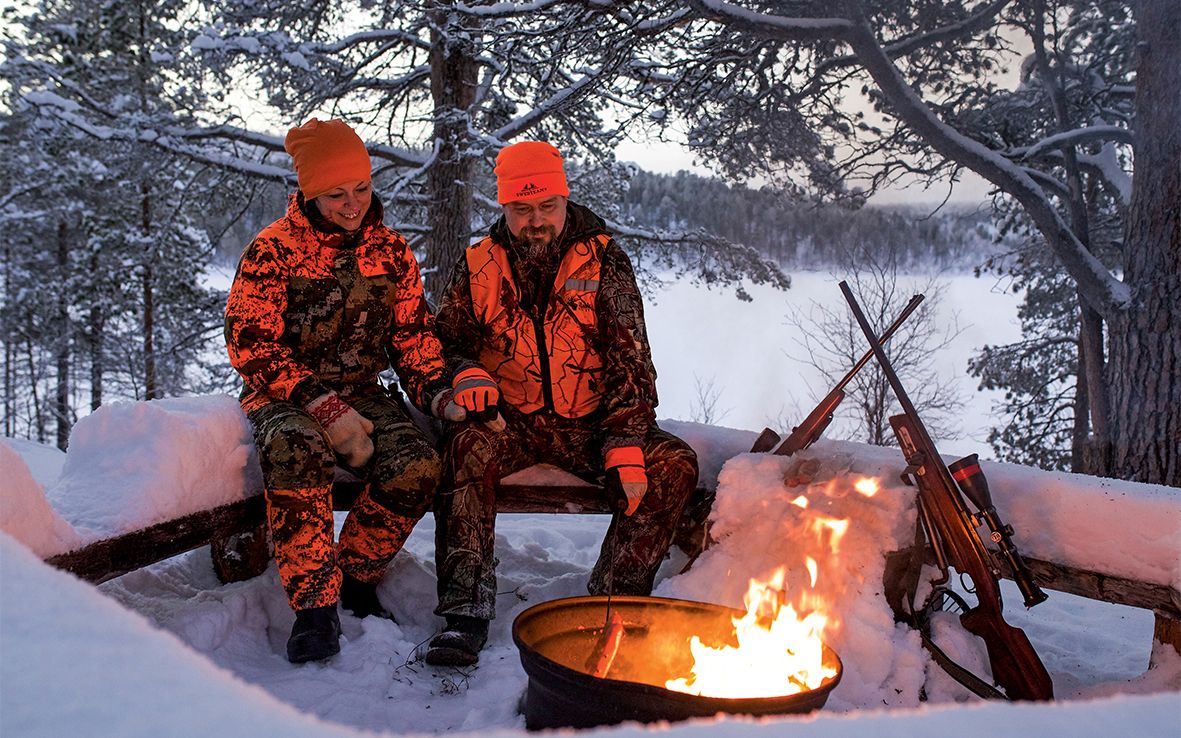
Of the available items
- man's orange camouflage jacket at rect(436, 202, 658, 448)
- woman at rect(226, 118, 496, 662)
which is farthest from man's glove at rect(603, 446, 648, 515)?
woman at rect(226, 118, 496, 662)

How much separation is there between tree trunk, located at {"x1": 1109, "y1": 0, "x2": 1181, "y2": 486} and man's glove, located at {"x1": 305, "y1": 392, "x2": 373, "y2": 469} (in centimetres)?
477

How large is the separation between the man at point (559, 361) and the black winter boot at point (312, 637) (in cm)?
52

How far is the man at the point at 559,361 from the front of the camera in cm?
336

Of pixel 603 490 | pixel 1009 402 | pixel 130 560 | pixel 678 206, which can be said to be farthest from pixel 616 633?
pixel 1009 402

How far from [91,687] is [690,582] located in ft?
8.28

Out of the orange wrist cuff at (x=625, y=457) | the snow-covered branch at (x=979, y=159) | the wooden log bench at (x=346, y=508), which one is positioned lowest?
the wooden log bench at (x=346, y=508)

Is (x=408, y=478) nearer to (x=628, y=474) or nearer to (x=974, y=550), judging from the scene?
(x=628, y=474)

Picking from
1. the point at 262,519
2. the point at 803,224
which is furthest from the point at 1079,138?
the point at 262,519

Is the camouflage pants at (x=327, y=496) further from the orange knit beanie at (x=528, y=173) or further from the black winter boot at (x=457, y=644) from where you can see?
the orange knit beanie at (x=528, y=173)

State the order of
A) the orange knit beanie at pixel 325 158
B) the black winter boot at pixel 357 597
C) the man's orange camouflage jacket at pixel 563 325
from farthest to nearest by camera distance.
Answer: the man's orange camouflage jacket at pixel 563 325
the black winter boot at pixel 357 597
the orange knit beanie at pixel 325 158

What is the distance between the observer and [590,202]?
1078cm

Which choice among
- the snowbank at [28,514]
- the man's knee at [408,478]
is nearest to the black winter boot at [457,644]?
the man's knee at [408,478]

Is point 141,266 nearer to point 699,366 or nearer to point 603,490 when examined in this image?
point 699,366

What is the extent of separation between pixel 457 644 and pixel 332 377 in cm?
122
